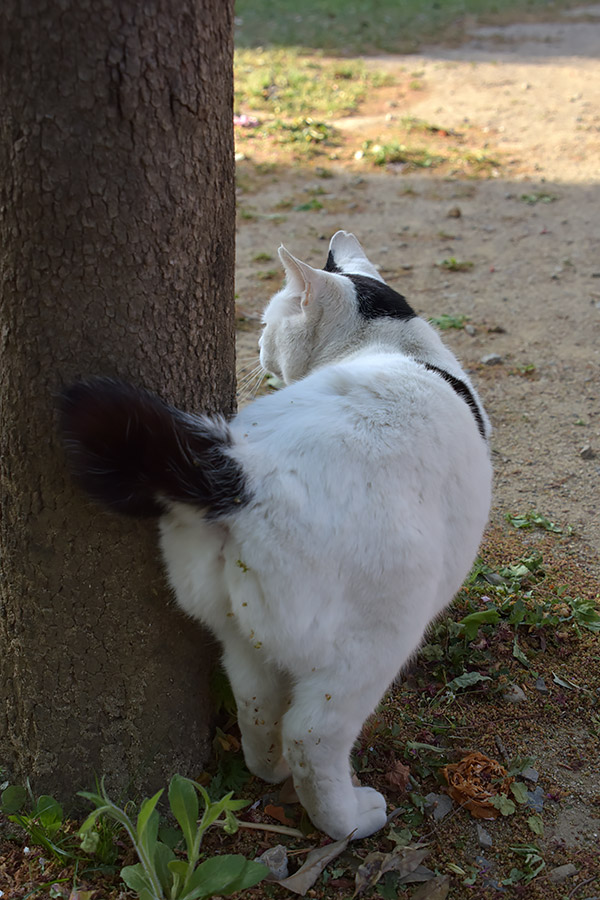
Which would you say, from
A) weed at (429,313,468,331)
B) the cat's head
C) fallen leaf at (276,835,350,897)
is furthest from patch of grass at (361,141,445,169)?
fallen leaf at (276,835,350,897)

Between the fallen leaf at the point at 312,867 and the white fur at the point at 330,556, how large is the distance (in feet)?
0.11

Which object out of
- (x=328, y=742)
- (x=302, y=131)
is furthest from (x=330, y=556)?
(x=302, y=131)

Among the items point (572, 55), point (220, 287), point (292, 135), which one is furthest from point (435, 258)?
point (572, 55)

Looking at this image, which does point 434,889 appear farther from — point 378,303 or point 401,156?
point 401,156

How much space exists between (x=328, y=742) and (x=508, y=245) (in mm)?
5154

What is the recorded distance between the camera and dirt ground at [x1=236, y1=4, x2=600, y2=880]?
12.6 ft

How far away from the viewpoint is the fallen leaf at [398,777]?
7.34ft

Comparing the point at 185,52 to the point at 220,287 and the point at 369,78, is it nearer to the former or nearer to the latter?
the point at 220,287

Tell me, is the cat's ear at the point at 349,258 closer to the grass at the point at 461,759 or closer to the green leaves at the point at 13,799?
the grass at the point at 461,759

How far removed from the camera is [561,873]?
2.04 metres

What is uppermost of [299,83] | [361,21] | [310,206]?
[361,21]

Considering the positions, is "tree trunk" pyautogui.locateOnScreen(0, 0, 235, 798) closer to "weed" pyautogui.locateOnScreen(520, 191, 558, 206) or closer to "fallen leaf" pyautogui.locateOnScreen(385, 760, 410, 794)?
"fallen leaf" pyautogui.locateOnScreen(385, 760, 410, 794)

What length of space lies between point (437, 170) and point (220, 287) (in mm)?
6145

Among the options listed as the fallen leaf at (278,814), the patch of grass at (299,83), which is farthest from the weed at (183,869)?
the patch of grass at (299,83)
